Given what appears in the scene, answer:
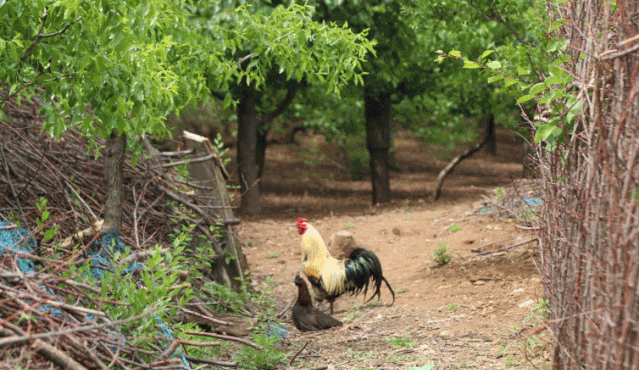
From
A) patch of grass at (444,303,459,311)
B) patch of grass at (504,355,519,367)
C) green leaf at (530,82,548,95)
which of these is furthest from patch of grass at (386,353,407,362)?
green leaf at (530,82,548,95)

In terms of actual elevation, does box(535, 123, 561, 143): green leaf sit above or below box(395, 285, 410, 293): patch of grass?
above

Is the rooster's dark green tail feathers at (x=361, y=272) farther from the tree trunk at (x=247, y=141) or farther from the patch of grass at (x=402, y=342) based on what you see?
the tree trunk at (x=247, y=141)

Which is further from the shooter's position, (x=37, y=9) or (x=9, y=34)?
(x=9, y=34)

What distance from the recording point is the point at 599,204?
2744mm

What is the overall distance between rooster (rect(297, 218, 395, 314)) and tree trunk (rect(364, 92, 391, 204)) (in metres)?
7.14

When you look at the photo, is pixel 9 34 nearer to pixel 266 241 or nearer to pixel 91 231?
pixel 91 231

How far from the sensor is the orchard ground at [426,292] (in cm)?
450

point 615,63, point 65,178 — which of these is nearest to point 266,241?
point 65,178

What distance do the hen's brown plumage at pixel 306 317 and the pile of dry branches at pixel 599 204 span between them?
9.10ft

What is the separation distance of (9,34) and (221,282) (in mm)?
3560

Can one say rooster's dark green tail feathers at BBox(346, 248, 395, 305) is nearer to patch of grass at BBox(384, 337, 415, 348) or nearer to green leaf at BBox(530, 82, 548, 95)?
patch of grass at BBox(384, 337, 415, 348)

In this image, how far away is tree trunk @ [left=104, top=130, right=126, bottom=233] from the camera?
5.15m

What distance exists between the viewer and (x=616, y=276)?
254 cm

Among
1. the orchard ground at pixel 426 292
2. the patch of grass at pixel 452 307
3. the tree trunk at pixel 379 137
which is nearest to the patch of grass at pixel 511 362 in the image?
the orchard ground at pixel 426 292
